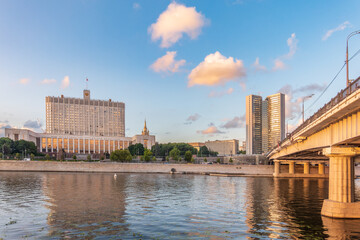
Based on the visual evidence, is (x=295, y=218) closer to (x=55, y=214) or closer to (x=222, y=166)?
(x=55, y=214)

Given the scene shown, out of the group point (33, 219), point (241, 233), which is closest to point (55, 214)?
point (33, 219)

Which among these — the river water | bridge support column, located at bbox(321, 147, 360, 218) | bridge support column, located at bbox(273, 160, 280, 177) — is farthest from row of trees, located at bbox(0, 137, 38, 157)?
bridge support column, located at bbox(321, 147, 360, 218)

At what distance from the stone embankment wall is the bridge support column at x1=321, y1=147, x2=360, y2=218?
3349 inches

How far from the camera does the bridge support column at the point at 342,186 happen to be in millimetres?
31125

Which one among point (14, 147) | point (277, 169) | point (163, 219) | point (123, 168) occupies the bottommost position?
point (123, 168)

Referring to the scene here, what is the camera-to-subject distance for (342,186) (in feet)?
103

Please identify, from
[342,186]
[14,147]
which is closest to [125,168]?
[14,147]

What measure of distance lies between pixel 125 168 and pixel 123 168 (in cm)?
87

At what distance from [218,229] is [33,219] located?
63.2 feet

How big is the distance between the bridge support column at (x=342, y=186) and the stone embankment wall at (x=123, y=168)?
85069 millimetres

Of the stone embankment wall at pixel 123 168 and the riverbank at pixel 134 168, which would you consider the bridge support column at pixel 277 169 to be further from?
the stone embankment wall at pixel 123 168

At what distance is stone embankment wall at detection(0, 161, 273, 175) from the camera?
115750mm

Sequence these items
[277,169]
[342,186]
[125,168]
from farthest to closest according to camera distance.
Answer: [125,168]
[277,169]
[342,186]

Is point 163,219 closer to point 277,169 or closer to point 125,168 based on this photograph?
point 277,169
